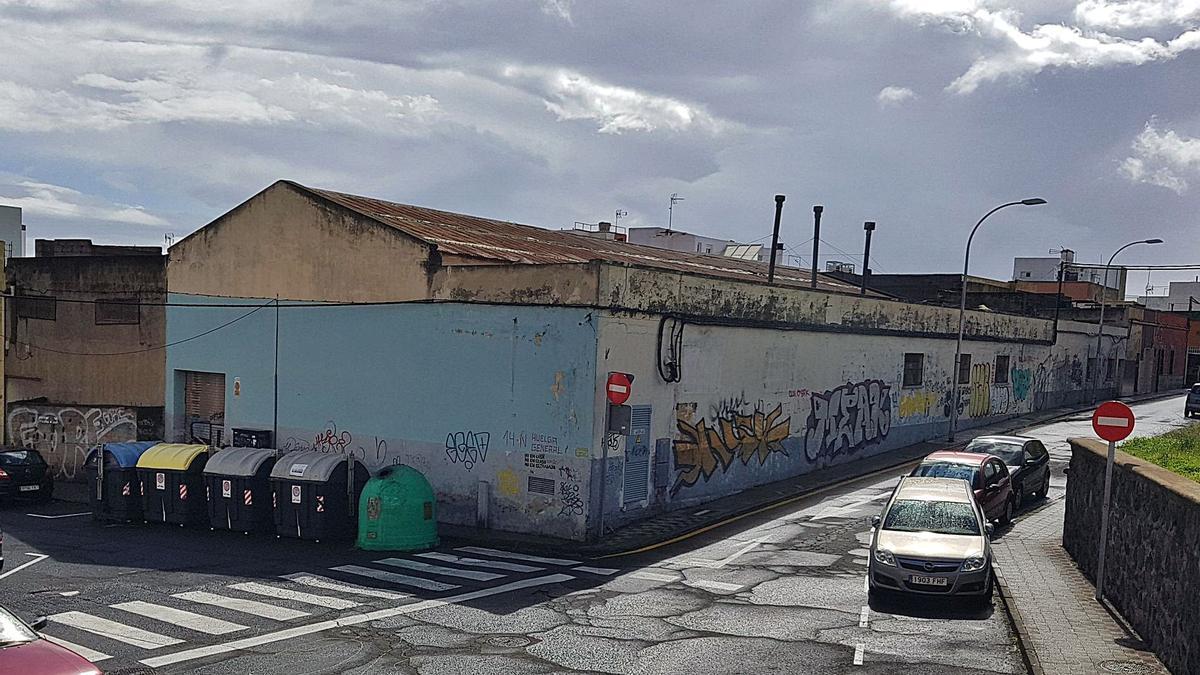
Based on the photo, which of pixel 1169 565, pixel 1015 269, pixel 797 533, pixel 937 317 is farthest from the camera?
pixel 1015 269

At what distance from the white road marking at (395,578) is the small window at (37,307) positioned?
17.7 metres

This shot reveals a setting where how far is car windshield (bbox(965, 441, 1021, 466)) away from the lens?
22984mm

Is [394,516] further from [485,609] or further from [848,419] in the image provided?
[848,419]

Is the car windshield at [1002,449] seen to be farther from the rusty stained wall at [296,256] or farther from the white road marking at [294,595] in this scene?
the white road marking at [294,595]

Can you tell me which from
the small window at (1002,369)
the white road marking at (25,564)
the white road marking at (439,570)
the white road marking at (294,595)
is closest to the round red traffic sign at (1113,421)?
the white road marking at (439,570)

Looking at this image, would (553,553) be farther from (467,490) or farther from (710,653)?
(710,653)

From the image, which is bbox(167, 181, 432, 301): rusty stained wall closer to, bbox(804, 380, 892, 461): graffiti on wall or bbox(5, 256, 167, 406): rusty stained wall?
bbox(5, 256, 167, 406): rusty stained wall

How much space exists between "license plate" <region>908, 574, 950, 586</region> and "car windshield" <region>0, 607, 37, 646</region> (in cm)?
1069

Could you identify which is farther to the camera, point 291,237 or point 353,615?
point 291,237

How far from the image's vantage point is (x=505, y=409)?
67.1 ft

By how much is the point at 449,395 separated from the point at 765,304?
8479 millimetres

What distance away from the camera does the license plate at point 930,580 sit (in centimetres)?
1402

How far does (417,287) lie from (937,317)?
2124 cm

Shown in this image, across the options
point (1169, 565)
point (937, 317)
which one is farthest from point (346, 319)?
point (937, 317)
